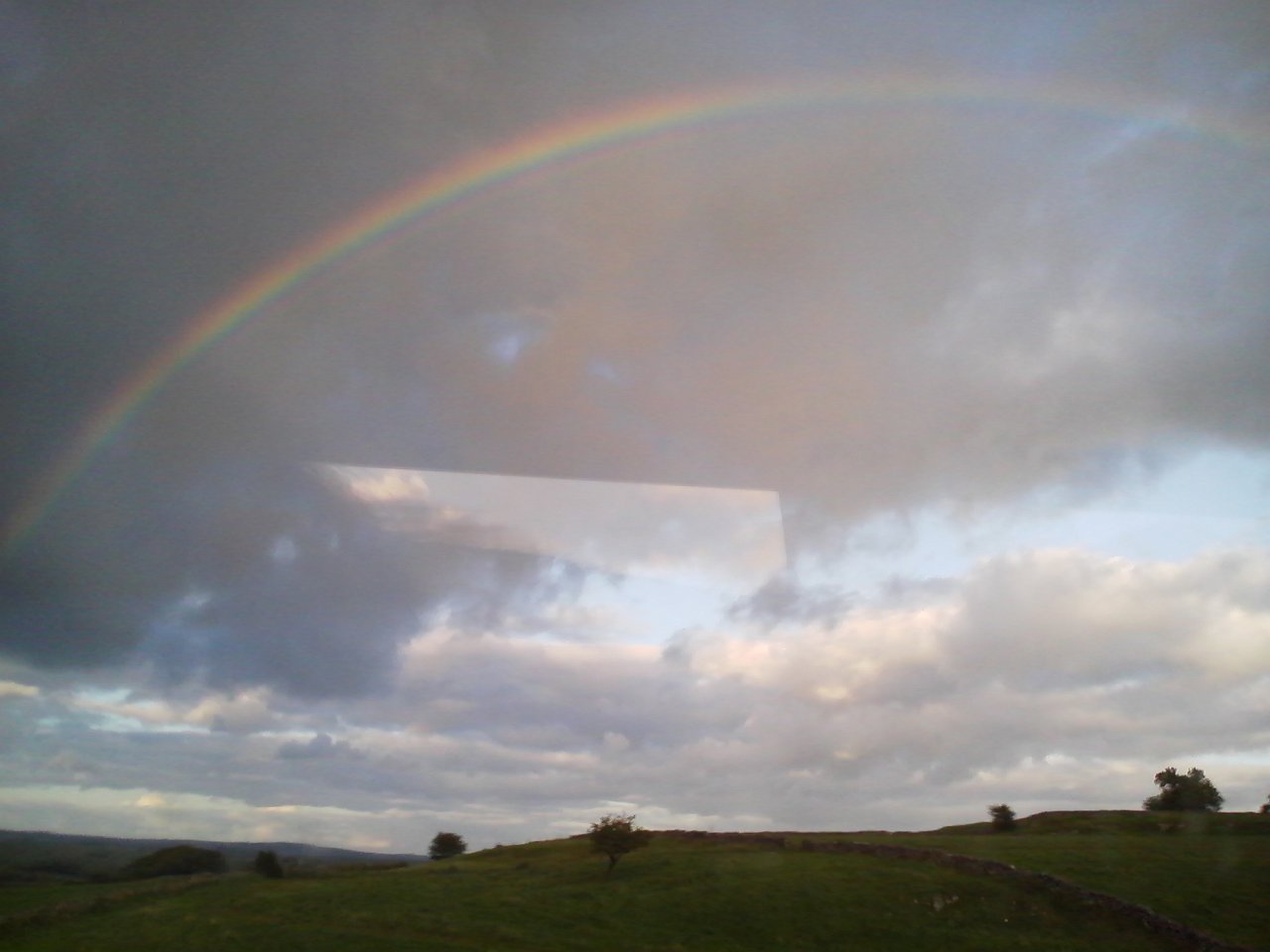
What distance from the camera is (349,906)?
58.9 metres

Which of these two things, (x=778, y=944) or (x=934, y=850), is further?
(x=934, y=850)

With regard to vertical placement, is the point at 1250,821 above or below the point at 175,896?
above

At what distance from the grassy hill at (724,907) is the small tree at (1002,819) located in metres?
22.6

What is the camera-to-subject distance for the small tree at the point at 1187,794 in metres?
107

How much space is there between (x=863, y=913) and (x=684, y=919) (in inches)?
490

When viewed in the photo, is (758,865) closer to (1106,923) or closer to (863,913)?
(863,913)

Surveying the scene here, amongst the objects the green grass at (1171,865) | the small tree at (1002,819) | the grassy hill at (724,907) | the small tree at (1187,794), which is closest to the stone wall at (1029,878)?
the grassy hill at (724,907)

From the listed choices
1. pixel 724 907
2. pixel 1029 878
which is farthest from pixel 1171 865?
pixel 724 907

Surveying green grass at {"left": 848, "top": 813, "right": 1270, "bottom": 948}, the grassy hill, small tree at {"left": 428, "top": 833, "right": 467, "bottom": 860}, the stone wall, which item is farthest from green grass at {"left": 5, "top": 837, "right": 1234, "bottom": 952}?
small tree at {"left": 428, "top": 833, "right": 467, "bottom": 860}

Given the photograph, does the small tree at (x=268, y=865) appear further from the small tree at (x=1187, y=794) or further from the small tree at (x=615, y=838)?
the small tree at (x=1187, y=794)

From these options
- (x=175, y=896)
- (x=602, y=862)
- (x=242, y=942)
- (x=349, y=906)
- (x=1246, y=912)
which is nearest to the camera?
(x=242, y=942)

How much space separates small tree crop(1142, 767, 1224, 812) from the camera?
4220 inches

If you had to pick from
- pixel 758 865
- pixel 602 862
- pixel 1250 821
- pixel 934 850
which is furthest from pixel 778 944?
pixel 1250 821

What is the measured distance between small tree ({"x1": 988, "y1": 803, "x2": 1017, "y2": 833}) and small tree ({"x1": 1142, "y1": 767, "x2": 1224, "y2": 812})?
28.7 metres
